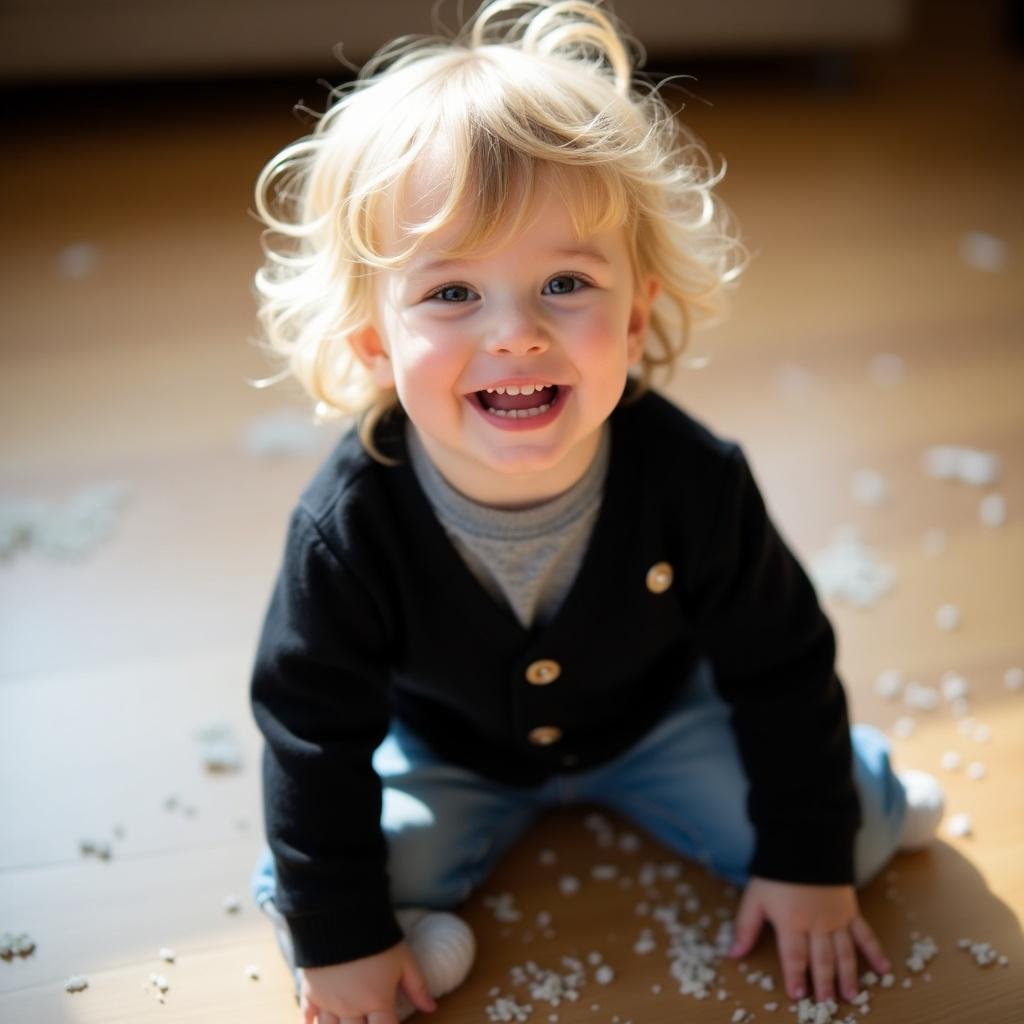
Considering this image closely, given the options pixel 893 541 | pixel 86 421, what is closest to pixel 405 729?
pixel 893 541

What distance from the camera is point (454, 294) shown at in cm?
89

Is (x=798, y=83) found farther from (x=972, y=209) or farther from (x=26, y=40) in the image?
(x=26, y=40)

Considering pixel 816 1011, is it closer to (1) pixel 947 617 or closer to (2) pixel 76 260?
(1) pixel 947 617

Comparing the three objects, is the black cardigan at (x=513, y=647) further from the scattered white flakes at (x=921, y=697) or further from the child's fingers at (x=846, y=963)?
the scattered white flakes at (x=921, y=697)

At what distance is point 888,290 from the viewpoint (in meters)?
1.96

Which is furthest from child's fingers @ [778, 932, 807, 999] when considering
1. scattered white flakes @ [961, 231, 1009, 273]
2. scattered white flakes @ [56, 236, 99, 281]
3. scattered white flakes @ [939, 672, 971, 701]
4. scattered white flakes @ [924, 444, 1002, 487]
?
scattered white flakes @ [56, 236, 99, 281]

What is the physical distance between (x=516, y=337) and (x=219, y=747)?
0.58m

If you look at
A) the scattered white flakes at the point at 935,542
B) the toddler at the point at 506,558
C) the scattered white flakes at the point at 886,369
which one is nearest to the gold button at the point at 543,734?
the toddler at the point at 506,558

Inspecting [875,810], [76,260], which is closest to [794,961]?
[875,810]

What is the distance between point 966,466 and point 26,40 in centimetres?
169

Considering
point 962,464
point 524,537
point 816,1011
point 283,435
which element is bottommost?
point 816,1011

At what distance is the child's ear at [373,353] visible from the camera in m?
0.98

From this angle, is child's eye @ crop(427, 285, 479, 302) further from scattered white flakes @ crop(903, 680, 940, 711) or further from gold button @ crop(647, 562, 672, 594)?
scattered white flakes @ crop(903, 680, 940, 711)

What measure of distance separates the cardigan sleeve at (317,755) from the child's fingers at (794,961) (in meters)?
0.31
